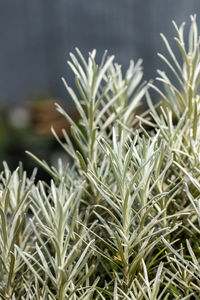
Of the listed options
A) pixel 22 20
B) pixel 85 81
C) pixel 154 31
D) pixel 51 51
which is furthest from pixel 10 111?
pixel 85 81

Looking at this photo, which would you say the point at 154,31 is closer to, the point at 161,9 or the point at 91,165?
the point at 161,9

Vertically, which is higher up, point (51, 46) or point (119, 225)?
point (119, 225)

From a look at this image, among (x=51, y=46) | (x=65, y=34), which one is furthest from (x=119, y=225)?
(x=51, y=46)

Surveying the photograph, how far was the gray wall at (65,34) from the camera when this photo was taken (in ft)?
16.0

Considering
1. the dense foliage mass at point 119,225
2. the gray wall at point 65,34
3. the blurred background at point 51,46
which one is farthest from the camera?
the gray wall at point 65,34

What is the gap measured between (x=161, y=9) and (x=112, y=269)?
450 centimetres

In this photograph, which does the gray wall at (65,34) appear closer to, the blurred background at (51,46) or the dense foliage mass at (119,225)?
the blurred background at (51,46)

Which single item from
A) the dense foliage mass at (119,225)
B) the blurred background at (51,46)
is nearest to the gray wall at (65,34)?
the blurred background at (51,46)

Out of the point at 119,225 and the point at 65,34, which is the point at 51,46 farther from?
the point at 119,225

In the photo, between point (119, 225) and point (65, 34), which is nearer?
point (119, 225)

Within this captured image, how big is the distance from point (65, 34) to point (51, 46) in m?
0.25

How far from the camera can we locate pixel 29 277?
56cm

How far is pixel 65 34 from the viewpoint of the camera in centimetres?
551

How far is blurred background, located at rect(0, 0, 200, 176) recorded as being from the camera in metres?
4.53
